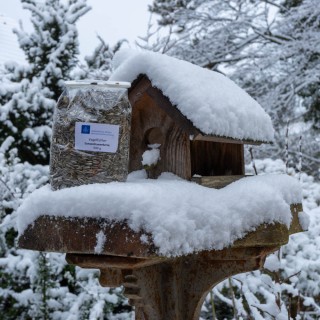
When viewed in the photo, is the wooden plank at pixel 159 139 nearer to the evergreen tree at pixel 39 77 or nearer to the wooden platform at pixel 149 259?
the wooden platform at pixel 149 259

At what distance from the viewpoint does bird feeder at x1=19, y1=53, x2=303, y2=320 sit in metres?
1.05

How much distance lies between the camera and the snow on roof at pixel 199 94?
1.20 meters

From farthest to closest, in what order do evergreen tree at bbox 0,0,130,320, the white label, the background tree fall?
the background tree
evergreen tree at bbox 0,0,130,320
the white label

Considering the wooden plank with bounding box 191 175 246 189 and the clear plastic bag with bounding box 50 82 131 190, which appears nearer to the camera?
the clear plastic bag with bounding box 50 82 131 190

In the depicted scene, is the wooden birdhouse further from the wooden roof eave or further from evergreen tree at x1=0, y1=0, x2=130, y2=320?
evergreen tree at x1=0, y1=0, x2=130, y2=320

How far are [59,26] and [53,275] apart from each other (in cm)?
218

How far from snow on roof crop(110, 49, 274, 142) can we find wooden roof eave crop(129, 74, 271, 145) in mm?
13

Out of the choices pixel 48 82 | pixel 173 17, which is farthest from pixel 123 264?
pixel 173 17

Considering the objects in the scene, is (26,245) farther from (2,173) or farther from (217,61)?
(217,61)

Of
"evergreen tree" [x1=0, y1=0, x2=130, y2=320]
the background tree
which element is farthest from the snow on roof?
the background tree

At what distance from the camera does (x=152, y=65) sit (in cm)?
127

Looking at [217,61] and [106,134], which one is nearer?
[106,134]

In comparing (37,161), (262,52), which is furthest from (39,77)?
(262,52)

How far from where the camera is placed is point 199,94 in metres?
1.22
